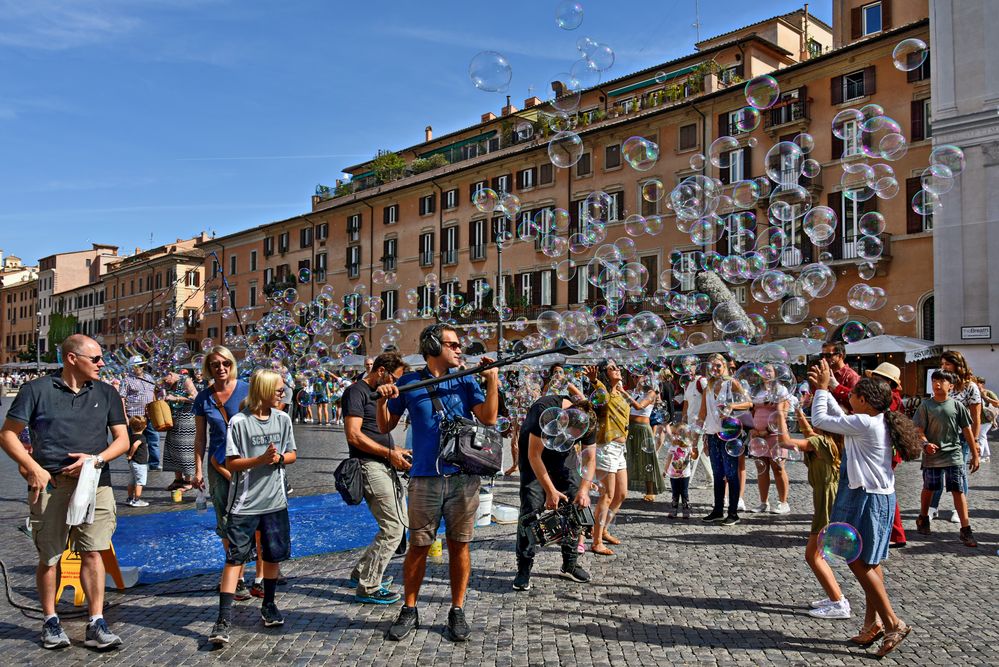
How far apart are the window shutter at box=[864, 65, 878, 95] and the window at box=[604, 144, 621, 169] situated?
8833mm

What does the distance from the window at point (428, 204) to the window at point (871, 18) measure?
18812 mm

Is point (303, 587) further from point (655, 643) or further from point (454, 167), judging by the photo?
point (454, 167)

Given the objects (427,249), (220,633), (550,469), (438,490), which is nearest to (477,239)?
(427,249)

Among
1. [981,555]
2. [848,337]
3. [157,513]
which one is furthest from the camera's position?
[848,337]

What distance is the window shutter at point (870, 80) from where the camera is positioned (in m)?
22.6

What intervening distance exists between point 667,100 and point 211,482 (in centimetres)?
2576

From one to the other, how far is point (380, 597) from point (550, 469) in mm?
1432

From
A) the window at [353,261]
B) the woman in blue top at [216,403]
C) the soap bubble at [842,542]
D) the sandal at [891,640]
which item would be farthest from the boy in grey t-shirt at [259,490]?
the window at [353,261]

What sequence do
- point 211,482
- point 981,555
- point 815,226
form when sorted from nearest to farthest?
point 211,482, point 981,555, point 815,226

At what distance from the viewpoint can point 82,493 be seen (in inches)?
163

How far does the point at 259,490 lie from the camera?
439 centimetres

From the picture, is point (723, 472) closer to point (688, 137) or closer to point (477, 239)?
point (688, 137)

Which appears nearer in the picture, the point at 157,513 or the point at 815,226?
the point at 157,513

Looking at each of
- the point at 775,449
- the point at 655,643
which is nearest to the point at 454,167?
the point at 775,449
